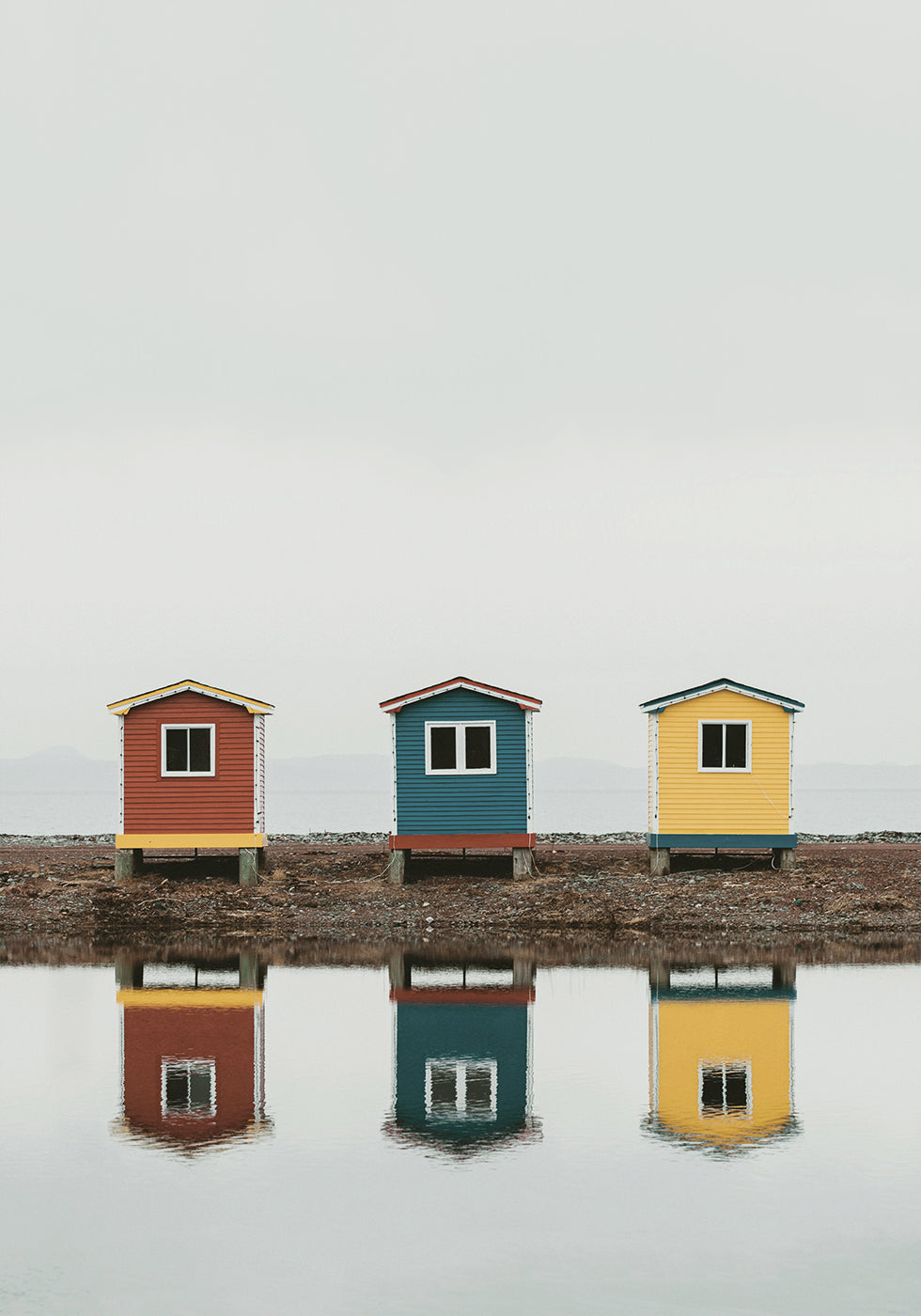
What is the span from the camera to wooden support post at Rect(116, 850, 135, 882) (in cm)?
3166

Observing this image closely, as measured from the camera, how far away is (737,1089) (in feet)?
43.7

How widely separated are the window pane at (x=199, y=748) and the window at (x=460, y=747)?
4906 mm

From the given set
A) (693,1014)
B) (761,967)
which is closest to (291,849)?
(761,967)

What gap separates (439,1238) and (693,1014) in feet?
27.4

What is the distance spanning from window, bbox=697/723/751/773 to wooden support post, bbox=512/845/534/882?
4332mm

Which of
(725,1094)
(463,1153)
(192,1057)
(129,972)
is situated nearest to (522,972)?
(129,972)

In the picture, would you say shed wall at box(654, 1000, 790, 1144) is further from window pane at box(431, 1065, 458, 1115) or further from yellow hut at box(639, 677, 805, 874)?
yellow hut at box(639, 677, 805, 874)

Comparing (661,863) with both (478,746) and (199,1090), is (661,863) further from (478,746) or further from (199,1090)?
(199,1090)

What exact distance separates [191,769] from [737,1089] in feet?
66.0

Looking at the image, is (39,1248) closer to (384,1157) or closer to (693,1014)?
(384,1157)

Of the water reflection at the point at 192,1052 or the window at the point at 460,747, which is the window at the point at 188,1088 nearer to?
the water reflection at the point at 192,1052

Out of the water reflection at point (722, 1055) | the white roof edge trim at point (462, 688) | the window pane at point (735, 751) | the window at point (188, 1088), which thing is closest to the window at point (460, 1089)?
the water reflection at point (722, 1055)

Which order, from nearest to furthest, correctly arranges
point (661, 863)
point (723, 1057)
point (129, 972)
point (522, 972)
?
1. point (723, 1057)
2. point (522, 972)
3. point (129, 972)
4. point (661, 863)

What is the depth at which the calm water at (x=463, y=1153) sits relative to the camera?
8695mm
